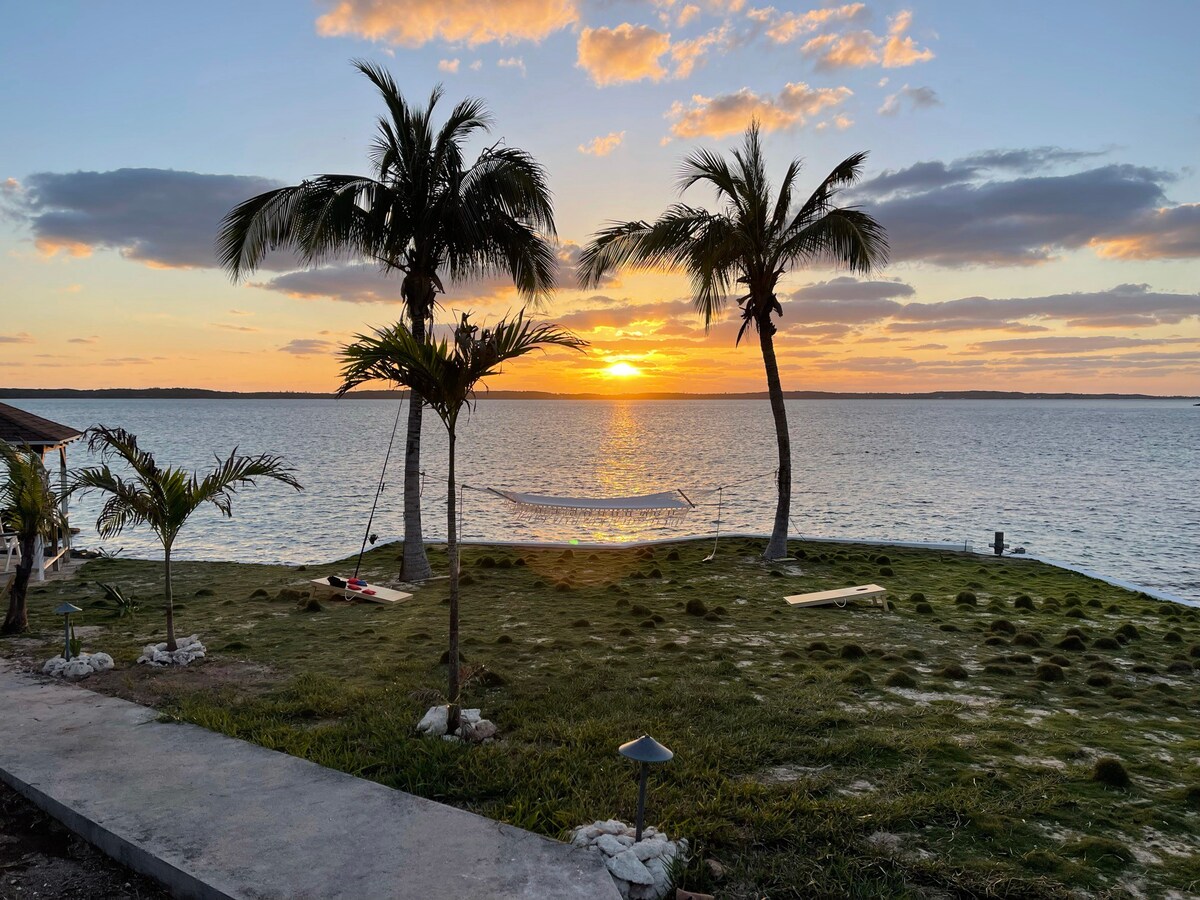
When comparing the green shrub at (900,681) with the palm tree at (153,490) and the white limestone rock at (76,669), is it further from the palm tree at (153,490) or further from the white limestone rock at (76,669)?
the white limestone rock at (76,669)

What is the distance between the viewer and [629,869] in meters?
3.86

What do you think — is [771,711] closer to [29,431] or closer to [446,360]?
[446,360]

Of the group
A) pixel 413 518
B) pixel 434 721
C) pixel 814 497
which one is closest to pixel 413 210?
pixel 413 518

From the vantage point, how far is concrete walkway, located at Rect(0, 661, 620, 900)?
3.74 m

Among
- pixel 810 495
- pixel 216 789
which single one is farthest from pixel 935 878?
pixel 810 495

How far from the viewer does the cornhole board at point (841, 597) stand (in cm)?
1130

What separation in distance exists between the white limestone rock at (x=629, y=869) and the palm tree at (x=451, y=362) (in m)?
2.33

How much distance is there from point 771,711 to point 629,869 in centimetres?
301

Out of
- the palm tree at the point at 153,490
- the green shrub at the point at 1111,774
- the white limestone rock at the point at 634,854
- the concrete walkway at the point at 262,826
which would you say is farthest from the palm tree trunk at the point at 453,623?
the green shrub at the point at 1111,774

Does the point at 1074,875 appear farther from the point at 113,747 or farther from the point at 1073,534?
the point at 1073,534

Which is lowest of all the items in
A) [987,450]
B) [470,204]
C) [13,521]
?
[987,450]

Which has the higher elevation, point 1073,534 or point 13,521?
point 13,521

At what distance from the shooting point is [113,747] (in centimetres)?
545

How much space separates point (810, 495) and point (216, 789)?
117 ft
